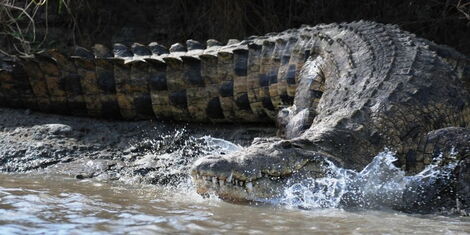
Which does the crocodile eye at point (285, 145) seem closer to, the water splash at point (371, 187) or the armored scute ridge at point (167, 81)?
the water splash at point (371, 187)

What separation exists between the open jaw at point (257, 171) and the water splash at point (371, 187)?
6cm

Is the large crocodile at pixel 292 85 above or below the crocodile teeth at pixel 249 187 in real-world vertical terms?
above

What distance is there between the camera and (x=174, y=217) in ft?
13.0

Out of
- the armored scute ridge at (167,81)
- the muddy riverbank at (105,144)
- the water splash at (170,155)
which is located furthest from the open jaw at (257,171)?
the armored scute ridge at (167,81)


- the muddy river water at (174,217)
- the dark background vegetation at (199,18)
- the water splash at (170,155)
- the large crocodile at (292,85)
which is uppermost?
the dark background vegetation at (199,18)

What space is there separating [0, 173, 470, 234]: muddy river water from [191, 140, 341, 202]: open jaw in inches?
3.2

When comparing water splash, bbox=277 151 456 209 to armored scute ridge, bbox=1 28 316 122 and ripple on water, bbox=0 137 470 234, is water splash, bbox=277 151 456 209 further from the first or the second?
armored scute ridge, bbox=1 28 316 122

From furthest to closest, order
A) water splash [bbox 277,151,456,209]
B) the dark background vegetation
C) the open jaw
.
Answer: the dark background vegetation < water splash [bbox 277,151,456,209] < the open jaw

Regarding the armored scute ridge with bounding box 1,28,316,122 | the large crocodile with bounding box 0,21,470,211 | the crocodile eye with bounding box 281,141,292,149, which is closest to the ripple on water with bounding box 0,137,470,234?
the crocodile eye with bounding box 281,141,292,149

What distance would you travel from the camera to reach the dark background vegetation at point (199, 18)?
7.73m

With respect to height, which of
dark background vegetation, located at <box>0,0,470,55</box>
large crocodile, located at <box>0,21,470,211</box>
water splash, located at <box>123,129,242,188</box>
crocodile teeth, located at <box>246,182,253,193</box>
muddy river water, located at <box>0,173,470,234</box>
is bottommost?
muddy river water, located at <box>0,173,470,234</box>

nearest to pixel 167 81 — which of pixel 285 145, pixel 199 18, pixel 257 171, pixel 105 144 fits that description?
pixel 105 144

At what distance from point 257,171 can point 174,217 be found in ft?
1.83

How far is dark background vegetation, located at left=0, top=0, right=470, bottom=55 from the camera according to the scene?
773cm
